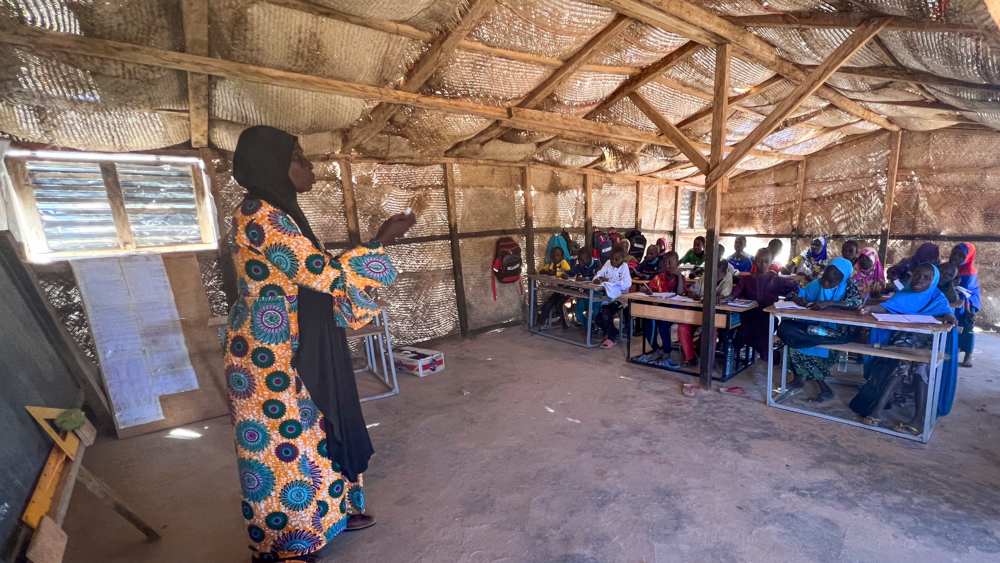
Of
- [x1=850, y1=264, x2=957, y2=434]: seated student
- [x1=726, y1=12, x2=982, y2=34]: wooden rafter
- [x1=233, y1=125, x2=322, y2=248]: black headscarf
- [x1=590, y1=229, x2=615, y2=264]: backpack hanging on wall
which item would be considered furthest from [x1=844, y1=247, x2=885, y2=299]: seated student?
[x1=233, y1=125, x2=322, y2=248]: black headscarf

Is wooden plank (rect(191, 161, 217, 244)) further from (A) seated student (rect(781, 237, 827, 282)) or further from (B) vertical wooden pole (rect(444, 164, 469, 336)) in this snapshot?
(A) seated student (rect(781, 237, 827, 282))

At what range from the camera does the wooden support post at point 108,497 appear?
1661 mm

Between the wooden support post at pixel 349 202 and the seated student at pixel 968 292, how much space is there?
663 cm

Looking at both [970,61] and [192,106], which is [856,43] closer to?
[970,61]

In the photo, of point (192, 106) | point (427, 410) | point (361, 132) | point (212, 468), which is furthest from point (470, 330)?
point (192, 106)

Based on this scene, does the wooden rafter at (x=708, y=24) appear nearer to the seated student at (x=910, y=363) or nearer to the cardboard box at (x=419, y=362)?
the seated student at (x=910, y=363)

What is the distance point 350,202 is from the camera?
16.9 feet

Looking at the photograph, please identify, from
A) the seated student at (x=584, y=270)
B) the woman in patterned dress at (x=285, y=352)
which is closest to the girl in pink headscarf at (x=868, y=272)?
the seated student at (x=584, y=270)

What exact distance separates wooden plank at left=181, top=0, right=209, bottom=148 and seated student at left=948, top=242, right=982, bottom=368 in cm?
Result: 680

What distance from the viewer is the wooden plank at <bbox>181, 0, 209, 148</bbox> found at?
7.44 feet

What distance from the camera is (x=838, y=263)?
3.57 m

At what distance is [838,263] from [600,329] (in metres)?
3.14

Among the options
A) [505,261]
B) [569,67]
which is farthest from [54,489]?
[505,261]

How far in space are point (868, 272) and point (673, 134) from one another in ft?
9.15
